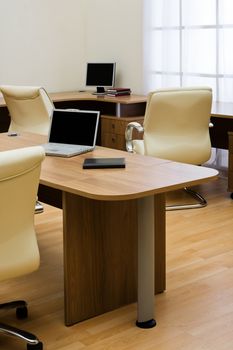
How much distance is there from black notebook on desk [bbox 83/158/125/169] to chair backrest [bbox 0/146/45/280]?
71cm

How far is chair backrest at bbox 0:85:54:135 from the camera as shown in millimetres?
5457

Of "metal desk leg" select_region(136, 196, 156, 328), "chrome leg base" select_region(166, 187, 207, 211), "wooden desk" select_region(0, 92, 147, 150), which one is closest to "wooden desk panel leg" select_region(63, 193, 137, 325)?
"metal desk leg" select_region(136, 196, 156, 328)

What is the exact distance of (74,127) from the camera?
3574mm

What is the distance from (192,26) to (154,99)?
5.99 ft

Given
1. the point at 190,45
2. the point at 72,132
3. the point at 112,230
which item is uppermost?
the point at 190,45

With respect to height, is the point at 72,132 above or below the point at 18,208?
above

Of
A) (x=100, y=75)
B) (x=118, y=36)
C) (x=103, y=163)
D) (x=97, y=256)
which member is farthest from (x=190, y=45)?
(x=97, y=256)

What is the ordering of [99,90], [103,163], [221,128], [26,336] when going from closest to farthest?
1. [26,336]
2. [103,163]
3. [221,128]
4. [99,90]

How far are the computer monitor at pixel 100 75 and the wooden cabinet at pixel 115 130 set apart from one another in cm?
62

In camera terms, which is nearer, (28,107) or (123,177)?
(123,177)

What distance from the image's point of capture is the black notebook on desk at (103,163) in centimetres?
310

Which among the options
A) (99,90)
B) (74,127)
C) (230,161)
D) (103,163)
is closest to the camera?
(103,163)

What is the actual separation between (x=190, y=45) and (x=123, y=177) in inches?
146

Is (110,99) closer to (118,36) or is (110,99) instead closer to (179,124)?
(118,36)
